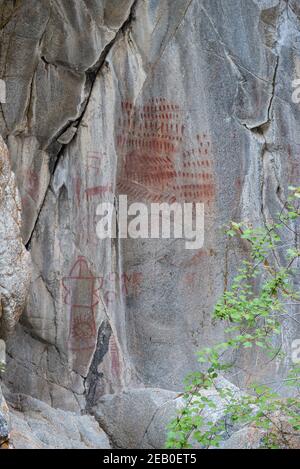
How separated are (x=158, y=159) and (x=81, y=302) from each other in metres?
1.45

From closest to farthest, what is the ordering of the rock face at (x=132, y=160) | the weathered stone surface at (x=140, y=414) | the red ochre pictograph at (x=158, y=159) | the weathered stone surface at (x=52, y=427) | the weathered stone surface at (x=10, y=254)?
the weathered stone surface at (x=10, y=254) < the weathered stone surface at (x=52, y=427) < the weathered stone surface at (x=140, y=414) < the rock face at (x=132, y=160) < the red ochre pictograph at (x=158, y=159)

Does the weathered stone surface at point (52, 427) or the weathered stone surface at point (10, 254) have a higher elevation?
the weathered stone surface at point (10, 254)

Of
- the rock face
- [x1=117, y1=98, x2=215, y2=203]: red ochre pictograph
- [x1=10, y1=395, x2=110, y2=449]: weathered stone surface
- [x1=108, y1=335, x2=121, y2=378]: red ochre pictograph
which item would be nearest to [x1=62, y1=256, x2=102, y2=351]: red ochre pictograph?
the rock face

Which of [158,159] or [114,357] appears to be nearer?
[114,357]

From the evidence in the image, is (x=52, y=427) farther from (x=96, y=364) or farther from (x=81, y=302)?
(x=81, y=302)

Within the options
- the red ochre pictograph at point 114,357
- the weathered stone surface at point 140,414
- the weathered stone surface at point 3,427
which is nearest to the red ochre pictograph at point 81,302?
the red ochre pictograph at point 114,357

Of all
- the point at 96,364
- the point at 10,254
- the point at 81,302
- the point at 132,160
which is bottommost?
the point at 96,364

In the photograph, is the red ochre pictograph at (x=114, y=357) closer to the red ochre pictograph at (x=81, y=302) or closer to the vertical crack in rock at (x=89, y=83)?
the red ochre pictograph at (x=81, y=302)

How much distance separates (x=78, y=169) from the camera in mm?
8914

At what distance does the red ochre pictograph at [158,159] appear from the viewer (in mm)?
9008

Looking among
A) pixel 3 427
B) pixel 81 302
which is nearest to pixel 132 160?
pixel 81 302

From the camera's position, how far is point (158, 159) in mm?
9023

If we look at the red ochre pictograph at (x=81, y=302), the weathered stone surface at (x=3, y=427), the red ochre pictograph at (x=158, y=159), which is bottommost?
the weathered stone surface at (x=3, y=427)

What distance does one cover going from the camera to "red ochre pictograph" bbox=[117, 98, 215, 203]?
9.01m
